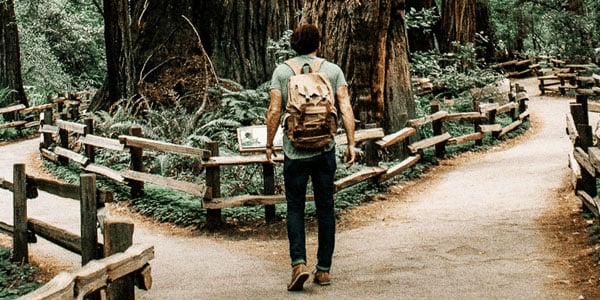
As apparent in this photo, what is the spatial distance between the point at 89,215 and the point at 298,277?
1.87 m

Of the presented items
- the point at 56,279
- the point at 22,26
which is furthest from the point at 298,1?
the point at 22,26

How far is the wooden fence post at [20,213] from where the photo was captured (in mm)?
7961

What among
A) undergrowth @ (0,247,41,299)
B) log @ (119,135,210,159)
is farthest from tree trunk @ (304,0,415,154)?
undergrowth @ (0,247,41,299)

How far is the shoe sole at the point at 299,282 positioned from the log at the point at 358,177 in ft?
13.5

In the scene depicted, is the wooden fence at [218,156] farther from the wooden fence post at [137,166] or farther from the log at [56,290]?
the log at [56,290]

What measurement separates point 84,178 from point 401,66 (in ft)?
29.4

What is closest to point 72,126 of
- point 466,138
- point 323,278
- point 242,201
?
point 242,201

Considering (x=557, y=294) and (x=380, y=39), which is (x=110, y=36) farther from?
(x=557, y=294)

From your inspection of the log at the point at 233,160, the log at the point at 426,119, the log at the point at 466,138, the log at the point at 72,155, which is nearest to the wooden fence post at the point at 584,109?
the log at the point at 426,119

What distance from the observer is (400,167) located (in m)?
13.2

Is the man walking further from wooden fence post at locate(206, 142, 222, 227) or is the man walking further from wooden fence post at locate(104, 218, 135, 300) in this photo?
wooden fence post at locate(206, 142, 222, 227)

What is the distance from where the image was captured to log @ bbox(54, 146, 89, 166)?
46.3 ft

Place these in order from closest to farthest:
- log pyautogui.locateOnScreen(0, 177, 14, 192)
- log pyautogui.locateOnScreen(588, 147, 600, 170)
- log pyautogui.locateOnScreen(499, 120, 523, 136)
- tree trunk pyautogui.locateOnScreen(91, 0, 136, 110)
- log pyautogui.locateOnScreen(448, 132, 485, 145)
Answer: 1. log pyautogui.locateOnScreen(588, 147, 600, 170)
2. log pyautogui.locateOnScreen(0, 177, 14, 192)
3. log pyautogui.locateOnScreen(448, 132, 485, 145)
4. tree trunk pyautogui.locateOnScreen(91, 0, 136, 110)
5. log pyautogui.locateOnScreen(499, 120, 523, 136)

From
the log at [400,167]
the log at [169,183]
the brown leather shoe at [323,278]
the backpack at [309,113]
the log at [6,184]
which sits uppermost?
the backpack at [309,113]
